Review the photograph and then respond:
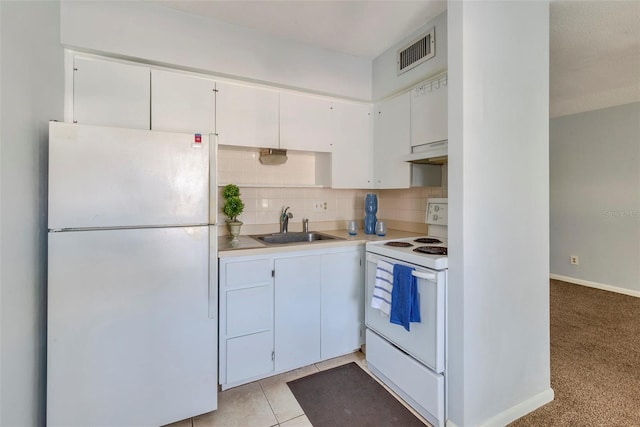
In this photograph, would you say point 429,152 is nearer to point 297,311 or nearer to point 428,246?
point 428,246

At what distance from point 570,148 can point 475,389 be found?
408cm

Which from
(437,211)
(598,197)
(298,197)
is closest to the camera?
(437,211)

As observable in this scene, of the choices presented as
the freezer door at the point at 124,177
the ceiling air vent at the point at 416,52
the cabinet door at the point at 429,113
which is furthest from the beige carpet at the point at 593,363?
the ceiling air vent at the point at 416,52

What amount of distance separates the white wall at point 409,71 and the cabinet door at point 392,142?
0.33ft

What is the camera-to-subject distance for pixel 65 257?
52.1 inches

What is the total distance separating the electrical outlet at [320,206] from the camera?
9.16 feet

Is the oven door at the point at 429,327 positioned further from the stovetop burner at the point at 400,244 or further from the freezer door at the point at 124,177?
the freezer door at the point at 124,177

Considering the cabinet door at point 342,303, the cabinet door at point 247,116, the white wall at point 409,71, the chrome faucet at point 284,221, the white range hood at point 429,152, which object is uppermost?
the white wall at point 409,71

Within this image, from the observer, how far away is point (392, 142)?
2.47 metres

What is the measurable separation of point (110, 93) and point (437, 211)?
7.95ft

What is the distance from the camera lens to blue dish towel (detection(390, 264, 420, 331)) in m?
1.63

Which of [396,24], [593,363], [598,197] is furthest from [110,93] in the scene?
[598,197]

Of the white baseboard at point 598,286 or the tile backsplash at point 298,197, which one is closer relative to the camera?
the tile backsplash at point 298,197

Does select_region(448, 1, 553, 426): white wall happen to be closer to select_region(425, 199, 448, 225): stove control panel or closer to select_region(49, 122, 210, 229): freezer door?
select_region(425, 199, 448, 225): stove control panel
